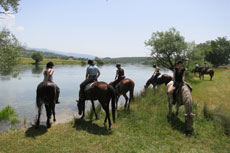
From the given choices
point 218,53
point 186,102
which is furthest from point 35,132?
point 218,53

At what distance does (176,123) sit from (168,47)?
23.9 meters

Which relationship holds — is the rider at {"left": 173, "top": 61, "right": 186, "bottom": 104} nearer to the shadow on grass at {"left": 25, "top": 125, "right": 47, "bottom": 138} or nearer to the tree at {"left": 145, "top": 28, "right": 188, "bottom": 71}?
the shadow on grass at {"left": 25, "top": 125, "right": 47, "bottom": 138}

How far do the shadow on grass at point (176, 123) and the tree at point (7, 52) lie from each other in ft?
38.1

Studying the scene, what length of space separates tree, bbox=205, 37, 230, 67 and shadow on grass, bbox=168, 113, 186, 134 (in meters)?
59.1

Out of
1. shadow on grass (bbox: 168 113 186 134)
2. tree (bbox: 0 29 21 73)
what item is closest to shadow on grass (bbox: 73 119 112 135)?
shadow on grass (bbox: 168 113 186 134)

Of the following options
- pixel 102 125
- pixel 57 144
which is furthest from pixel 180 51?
pixel 57 144

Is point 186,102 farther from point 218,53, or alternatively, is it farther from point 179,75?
point 218,53

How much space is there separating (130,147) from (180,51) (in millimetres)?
28304

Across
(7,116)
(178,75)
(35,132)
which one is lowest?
(7,116)

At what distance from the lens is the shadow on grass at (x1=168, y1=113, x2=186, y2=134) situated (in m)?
6.41

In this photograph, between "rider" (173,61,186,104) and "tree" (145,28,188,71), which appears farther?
"tree" (145,28,188,71)

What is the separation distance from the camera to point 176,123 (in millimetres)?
6938

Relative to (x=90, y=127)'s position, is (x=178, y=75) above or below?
above

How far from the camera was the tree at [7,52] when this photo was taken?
36.1ft
